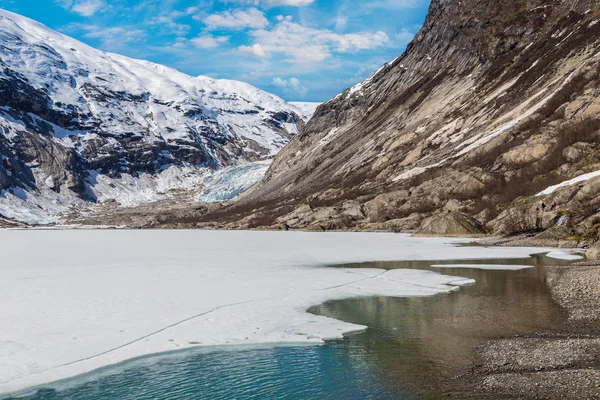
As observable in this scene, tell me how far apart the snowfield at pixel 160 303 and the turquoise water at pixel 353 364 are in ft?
3.40

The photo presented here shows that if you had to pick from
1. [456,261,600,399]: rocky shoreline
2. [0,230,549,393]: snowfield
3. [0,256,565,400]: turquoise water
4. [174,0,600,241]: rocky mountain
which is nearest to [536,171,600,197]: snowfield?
[174,0,600,241]: rocky mountain

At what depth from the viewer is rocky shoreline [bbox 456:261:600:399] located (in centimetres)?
1187

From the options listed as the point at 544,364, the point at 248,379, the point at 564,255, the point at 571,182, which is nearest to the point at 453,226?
the point at 571,182

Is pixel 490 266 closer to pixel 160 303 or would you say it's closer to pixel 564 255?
pixel 564 255

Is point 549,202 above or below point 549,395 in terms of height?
above

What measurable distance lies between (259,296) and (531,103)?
79.4 m

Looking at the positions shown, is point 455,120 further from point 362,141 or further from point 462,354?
point 462,354

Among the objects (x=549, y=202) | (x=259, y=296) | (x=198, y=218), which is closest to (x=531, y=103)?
(x=549, y=202)

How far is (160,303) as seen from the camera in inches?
893

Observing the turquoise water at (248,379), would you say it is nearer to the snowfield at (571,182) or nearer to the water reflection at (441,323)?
the water reflection at (441,323)

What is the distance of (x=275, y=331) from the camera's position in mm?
18375

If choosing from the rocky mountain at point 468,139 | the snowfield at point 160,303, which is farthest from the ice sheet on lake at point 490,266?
the rocky mountain at point 468,139

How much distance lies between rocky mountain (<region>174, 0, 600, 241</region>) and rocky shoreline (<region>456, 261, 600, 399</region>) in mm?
31274

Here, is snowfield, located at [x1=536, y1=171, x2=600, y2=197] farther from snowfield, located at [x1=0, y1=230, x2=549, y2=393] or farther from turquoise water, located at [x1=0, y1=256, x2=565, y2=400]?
turquoise water, located at [x1=0, y1=256, x2=565, y2=400]
